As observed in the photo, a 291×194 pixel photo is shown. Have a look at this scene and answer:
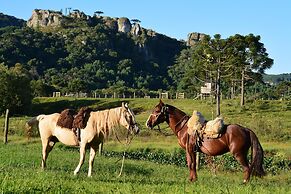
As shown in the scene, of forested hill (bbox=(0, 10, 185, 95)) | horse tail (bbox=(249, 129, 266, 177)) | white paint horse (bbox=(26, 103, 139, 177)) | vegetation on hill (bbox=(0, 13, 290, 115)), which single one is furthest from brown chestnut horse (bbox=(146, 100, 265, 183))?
forested hill (bbox=(0, 10, 185, 95))

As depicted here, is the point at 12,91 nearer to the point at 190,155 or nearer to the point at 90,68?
the point at 190,155

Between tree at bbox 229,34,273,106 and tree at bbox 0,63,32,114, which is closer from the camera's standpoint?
tree at bbox 0,63,32,114

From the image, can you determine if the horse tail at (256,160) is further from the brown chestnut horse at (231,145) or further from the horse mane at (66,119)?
the horse mane at (66,119)

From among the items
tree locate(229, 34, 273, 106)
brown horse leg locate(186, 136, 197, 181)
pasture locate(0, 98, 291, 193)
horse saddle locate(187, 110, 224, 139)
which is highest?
tree locate(229, 34, 273, 106)

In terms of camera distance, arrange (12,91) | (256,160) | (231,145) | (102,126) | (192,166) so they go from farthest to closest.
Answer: (12,91) → (192,166) → (231,145) → (256,160) → (102,126)

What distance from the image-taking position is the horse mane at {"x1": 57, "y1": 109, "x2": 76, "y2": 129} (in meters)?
12.8

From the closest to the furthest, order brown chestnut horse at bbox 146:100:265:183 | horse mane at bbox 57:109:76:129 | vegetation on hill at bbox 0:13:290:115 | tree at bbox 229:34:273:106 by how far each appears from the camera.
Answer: brown chestnut horse at bbox 146:100:265:183
horse mane at bbox 57:109:76:129
tree at bbox 229:34:273:106
vegetation on hill at bbox 0:13:290:115

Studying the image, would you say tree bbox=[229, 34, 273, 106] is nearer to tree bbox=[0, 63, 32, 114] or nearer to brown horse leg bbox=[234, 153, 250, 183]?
tree bbox=[0, 63, 32, 114]

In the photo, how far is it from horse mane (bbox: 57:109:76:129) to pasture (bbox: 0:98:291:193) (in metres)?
A: 1.18

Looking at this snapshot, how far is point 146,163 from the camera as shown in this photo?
2289 cm

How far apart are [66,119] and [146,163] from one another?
10471 millimetres

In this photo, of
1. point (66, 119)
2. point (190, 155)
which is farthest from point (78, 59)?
point (190, 155)

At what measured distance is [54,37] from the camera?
174500 millimetres

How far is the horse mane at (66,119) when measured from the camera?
42.0 feet
